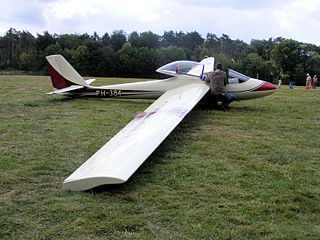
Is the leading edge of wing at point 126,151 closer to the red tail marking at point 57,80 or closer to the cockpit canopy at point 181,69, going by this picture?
the cockpit canopy at point 181,69

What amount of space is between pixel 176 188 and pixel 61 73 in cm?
903

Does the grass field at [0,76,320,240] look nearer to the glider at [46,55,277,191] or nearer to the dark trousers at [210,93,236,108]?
the glider at [46,55,277,191]

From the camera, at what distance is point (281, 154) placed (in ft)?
15.9

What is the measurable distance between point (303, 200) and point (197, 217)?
1338mm

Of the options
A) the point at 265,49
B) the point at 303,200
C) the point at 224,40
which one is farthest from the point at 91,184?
the point at 224,40

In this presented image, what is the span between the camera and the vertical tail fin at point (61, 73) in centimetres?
1100

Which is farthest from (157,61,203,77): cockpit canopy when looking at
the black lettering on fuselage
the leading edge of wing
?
the leading edge of wing

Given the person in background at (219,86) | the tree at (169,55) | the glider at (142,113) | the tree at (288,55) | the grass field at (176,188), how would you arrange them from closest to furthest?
the grass field at (176,188)
the glider at (142,113)
the person in background at (219,86)
the tree at (169,55)
the tree at (288,55)

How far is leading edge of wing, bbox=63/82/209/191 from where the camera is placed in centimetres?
322

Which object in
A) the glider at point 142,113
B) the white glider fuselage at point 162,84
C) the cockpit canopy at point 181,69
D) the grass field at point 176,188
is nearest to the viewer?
the grass field at point 176,188

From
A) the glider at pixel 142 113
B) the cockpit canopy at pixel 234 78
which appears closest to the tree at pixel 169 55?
the glider at pixel 142 113

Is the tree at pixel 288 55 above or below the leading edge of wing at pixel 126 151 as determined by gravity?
above

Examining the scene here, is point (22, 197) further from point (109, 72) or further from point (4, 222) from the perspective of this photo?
point (109, 72)

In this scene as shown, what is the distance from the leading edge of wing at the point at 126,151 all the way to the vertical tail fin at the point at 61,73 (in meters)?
5.94
